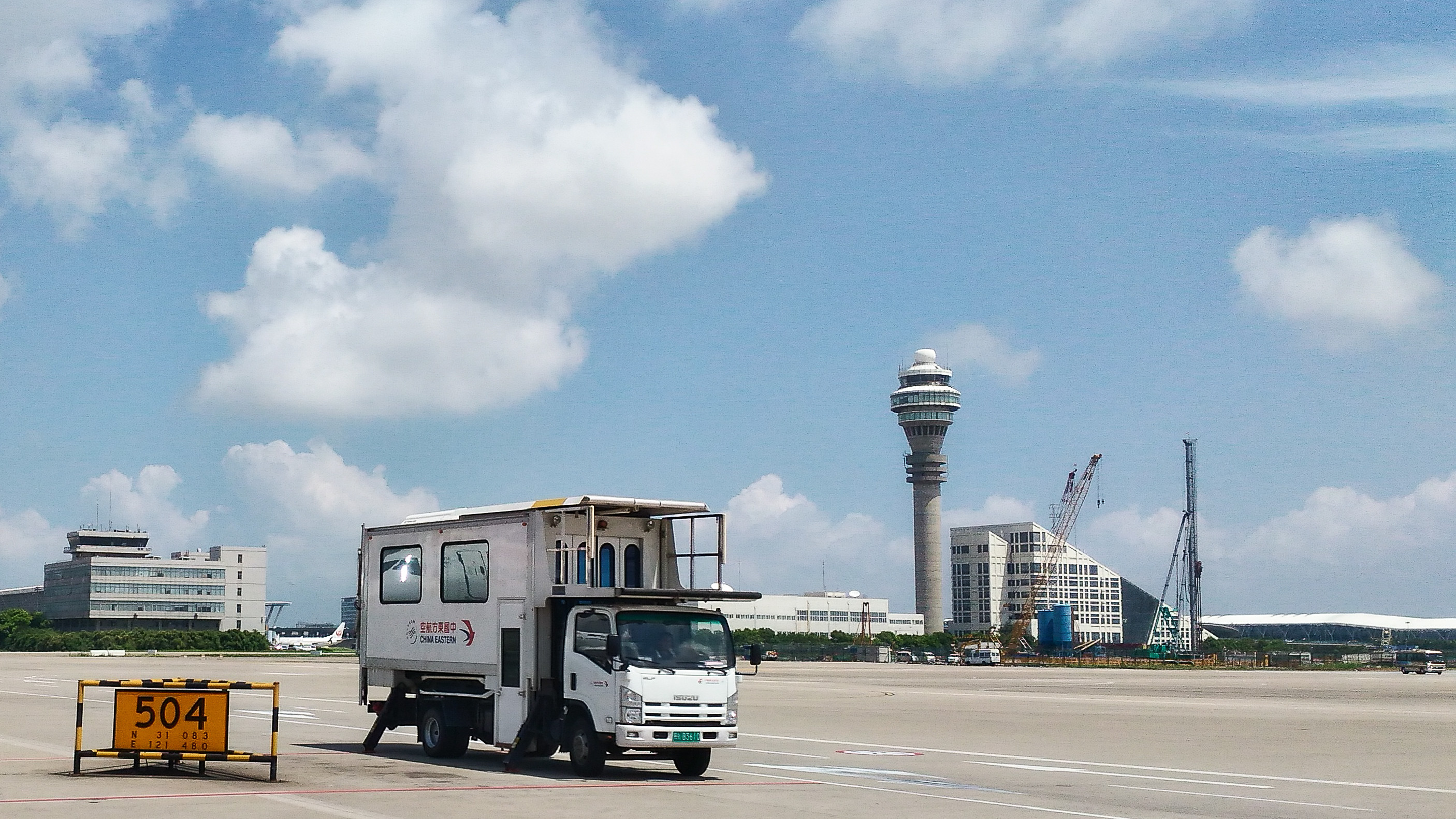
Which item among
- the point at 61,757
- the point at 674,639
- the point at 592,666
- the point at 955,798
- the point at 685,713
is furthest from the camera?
the point at 61,757

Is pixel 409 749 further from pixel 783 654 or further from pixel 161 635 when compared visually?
pixel 161 635

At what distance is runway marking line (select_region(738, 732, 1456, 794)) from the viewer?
74.9 feet

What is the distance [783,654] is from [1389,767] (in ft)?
486

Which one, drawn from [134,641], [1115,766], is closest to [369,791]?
[1115,766]

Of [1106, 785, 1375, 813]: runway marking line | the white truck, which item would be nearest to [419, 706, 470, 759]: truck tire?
the white truck

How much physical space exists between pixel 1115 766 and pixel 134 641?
168m

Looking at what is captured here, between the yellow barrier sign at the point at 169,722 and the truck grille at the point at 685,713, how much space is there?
608 centimetres

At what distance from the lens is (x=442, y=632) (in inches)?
951

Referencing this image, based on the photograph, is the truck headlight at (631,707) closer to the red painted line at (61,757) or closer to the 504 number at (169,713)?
the 504 number at (169,713)

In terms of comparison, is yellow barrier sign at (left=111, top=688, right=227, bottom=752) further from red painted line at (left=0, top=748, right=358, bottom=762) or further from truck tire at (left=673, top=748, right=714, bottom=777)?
truck tire at (left=673, top=748, right=714, bottom=777)

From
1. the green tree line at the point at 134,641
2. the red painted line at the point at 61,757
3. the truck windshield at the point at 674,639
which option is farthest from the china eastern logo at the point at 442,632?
the green tree line at the point at 134,641

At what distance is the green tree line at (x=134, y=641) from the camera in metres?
169

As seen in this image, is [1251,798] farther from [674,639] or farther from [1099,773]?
[674,639]

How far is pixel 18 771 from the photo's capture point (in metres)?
20.5
